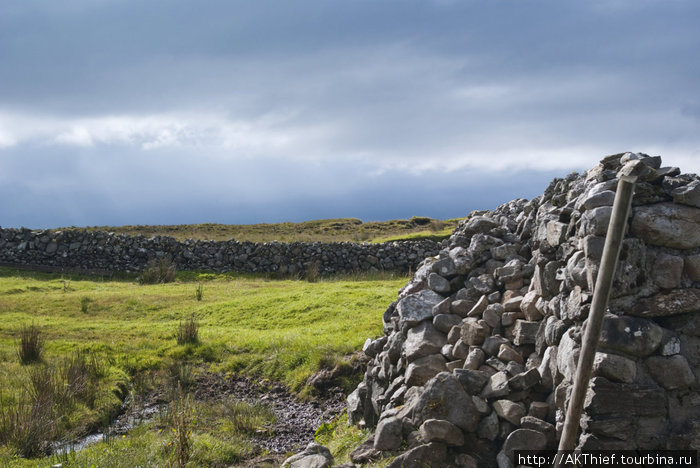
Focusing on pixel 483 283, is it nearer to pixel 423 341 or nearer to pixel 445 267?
pixel 445 267

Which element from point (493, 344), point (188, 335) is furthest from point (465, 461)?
point (188, 335)

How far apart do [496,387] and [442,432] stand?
816 millimetres

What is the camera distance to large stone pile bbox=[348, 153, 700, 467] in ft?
17.6

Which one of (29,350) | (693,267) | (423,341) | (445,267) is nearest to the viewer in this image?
(693,267)

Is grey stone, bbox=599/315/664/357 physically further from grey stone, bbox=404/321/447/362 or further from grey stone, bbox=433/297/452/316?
grey stone, bbox=433/297/452/316

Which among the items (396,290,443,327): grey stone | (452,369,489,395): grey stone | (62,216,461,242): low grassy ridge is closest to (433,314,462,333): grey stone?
(396,290,443,327): grey stone

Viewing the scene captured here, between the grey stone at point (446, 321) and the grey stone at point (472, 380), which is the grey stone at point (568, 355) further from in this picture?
the grey stone at point (446, 321)

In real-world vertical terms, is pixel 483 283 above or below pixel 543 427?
above

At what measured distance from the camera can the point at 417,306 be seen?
→ 8.27 m

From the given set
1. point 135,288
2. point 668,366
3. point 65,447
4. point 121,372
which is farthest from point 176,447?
point 135,288

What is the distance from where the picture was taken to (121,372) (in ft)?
37.5

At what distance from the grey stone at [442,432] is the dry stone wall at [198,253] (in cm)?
2090

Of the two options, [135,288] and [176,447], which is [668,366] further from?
[135,288]

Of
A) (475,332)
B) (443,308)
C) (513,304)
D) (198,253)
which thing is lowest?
(475,332)
